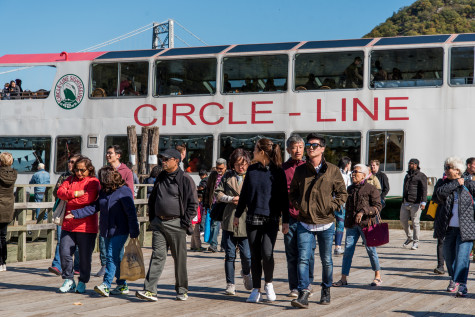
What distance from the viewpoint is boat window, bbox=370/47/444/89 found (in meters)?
17.0

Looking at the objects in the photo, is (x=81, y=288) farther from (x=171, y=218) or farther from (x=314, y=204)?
(x=314, y=204)

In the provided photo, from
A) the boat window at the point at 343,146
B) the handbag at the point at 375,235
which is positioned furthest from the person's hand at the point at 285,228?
the boat window at the point at 343,146

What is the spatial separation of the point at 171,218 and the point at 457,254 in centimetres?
327

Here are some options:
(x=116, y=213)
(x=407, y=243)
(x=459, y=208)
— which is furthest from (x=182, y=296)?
(x=407, y=243)

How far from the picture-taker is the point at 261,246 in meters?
7.23

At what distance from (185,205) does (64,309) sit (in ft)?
5.23

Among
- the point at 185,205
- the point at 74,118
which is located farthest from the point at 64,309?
the point at 74,118

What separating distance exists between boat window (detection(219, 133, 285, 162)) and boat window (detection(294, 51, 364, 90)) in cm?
141

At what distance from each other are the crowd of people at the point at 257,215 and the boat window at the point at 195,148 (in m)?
9.93

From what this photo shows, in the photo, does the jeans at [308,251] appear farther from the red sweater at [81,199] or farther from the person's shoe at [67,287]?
the person's shoe at [67,287]

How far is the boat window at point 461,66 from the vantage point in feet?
55.2

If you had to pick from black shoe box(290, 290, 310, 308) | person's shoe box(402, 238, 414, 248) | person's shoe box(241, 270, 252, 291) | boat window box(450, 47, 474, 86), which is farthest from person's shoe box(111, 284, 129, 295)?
boat window box(450, 47, 474, 86)

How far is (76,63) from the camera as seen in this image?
1984cm

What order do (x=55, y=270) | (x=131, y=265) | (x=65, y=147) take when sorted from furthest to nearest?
1. (x=65, y=147)
2. (x=55, y=270)
3. (x=131, y=265)
